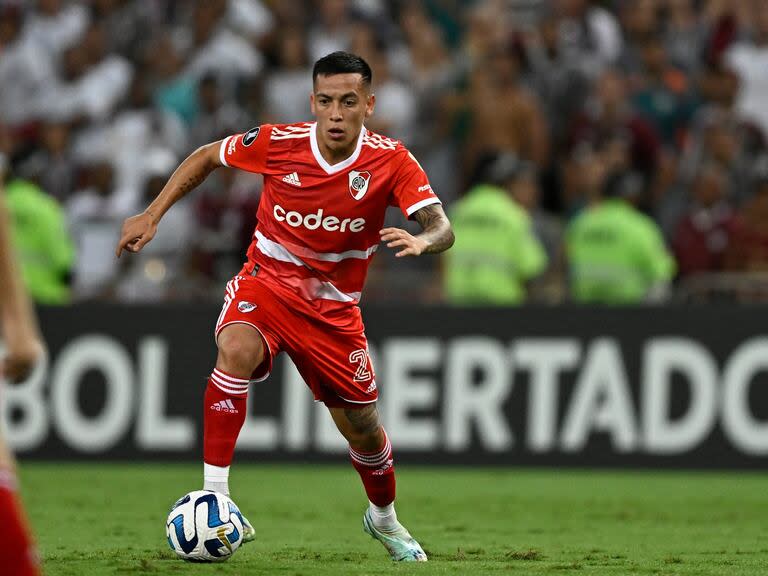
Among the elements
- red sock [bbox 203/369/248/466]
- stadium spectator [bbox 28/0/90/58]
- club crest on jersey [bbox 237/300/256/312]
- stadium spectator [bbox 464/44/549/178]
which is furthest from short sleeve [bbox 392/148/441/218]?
stadium spectator [bbox 28/0/90/58]

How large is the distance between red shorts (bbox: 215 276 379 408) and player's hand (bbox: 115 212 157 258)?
505 millimetres

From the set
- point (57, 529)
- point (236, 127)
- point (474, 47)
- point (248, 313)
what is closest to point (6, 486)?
point (248, 313)

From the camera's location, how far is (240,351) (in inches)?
281

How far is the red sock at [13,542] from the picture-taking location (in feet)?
12.9

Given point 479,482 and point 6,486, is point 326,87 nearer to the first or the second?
point 6,486

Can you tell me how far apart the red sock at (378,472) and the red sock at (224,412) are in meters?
0.85

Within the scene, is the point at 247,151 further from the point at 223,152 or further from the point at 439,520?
the point at 439,520

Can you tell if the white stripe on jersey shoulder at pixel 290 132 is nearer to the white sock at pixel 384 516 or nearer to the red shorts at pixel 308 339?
the red shorts at pixel 308 339

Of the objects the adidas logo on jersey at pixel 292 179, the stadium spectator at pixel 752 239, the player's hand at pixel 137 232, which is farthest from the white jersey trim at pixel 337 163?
the stadium spectator at pixel 752 239

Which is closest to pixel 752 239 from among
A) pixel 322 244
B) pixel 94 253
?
pixel 94 253

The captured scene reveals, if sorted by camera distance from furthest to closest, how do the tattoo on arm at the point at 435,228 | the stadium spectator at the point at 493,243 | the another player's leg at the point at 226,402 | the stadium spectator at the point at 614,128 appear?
1. the stadium spectator at the point at 614,128
2. the stadium spectator at the point at 493,243
3. the another player's leg at the point at 226,402
4. the tattoo on arm at the point at 435,228

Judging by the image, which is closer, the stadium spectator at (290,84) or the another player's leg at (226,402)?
the another player's leg at (226,402)

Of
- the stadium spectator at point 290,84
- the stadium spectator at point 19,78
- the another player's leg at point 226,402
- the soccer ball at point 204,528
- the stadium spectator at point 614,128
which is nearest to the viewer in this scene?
the soccer ball at point 204,528

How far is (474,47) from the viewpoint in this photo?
16172mm
